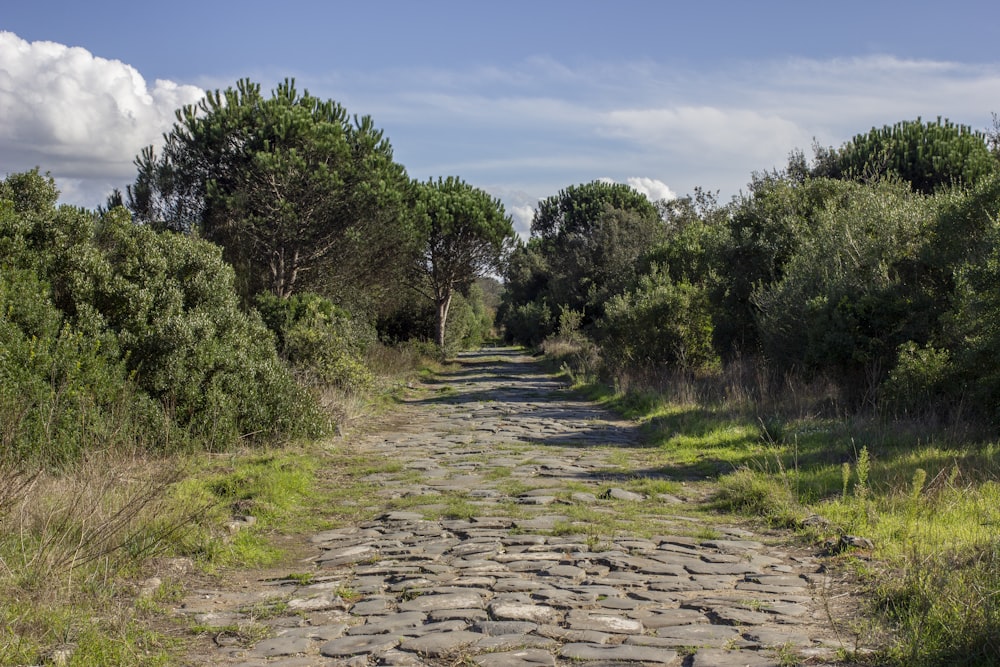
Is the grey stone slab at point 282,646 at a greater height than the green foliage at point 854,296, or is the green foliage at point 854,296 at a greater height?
the green foliage at point 854,296

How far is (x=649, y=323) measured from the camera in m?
23.2

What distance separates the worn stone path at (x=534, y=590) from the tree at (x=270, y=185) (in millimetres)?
14789

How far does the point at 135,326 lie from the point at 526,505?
232 inches

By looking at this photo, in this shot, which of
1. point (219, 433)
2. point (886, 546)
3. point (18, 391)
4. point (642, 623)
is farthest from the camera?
point (219, 433)

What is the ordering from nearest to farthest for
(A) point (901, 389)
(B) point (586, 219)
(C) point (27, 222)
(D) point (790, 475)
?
(D) point (790, 475) < (C) point (27, 222) < (A) point (901, 389) < (B) point (586, 219)

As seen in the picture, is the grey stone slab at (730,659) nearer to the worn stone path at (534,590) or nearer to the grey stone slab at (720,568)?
the worn stone path at (534,590)

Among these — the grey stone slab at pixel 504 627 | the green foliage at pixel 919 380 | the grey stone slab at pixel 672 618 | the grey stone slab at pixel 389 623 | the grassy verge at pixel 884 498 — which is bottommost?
the grey stone slab at pixel 389 623

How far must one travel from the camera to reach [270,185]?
79.0 feet

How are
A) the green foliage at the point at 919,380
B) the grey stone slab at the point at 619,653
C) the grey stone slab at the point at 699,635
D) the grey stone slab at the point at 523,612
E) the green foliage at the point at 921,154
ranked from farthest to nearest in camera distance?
the green foliage at the point at 921,154, the green foliage at the point at 919,380, the grey stone slab at the point at 523,612, the grey stone slab at the point at 699,635, the grey stone slab at the point at 619,653

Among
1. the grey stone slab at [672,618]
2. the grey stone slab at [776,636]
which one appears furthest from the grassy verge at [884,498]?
the grey stone slab at [672,618]

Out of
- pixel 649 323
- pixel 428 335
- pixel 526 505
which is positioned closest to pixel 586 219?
pixel 428 335

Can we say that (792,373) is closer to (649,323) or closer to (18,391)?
(649,323)

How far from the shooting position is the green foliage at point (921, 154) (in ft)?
95.9

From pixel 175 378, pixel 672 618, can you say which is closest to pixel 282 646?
pixel 672 618
